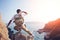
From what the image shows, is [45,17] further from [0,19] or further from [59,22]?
[0,19]

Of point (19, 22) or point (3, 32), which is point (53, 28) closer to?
point (19, 22)

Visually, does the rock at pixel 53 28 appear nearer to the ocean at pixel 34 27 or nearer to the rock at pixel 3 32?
the ocean at pixel 34 27

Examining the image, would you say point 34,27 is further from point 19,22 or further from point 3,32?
point 3,32

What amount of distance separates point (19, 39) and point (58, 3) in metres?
0.82

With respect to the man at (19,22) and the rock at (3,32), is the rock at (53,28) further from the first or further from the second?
the rock at (3,32)

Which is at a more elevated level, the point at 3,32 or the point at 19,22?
the point at 19,22

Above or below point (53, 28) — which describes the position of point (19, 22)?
above

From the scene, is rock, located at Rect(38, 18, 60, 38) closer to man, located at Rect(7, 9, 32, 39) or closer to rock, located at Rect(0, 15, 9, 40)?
man, located at Rect(7, 9, 32, 39)

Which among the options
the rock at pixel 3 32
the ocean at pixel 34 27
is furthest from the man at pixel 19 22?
the rock at pixel 3 32

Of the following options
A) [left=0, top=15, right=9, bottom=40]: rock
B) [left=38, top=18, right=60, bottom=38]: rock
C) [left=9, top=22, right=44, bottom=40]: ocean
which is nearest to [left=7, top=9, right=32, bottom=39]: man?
[left=9, top=22, right=44, bottom=40]: ocean

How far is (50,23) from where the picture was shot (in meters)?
4.25

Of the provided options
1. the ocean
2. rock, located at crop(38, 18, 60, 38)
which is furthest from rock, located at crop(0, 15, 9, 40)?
rock, located at crop(38, 18, 60, 38)

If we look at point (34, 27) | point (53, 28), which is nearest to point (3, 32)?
point (34, 27)

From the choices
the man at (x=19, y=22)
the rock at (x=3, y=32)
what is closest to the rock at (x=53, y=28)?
the man at (x=19, y=22)
